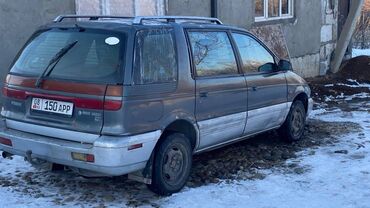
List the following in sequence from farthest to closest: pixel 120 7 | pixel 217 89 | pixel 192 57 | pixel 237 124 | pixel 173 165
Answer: pixel 120 7
pixel 237 124
pixel 217 89
pixel 192 57
pixel 173 165

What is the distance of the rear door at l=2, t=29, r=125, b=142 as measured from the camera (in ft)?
15.3

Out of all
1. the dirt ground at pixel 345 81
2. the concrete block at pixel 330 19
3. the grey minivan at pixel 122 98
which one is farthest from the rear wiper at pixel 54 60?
the concrete block at pixel 330 19

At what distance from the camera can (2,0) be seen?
7.37m

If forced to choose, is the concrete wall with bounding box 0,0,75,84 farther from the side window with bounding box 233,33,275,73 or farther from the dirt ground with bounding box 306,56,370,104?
the dirt ground with bounding box 306,56,370,104

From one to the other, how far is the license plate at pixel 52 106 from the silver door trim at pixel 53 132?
0.52 ft

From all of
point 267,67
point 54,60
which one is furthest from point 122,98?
point 267,67

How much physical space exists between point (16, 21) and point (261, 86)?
11.8ft

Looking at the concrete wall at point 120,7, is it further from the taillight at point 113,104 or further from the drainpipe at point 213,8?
the taillight at point 113,104

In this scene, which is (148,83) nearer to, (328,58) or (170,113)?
(170,113)

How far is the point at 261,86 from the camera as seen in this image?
646cm

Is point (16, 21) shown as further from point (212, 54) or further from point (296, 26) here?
point (296, 26)

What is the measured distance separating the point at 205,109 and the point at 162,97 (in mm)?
709

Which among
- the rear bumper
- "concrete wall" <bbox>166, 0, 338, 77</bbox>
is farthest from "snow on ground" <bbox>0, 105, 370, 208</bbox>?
"concrete wall" <bbox>166, 0, 338, 77</bbox>

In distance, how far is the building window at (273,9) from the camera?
12.8 m
